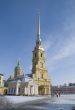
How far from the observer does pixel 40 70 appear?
9844 centimetres

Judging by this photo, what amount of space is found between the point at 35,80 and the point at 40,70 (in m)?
7.18

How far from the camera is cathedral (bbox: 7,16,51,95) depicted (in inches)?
3389

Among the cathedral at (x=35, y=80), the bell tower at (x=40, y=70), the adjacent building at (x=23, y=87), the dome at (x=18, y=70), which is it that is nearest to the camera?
the adjacent building at (x=23, y=87)

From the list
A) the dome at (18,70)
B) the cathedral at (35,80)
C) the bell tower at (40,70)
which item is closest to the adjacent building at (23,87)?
the cathedral at (35,80)

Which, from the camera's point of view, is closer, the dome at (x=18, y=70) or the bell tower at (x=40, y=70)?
the bell tower at (x=40, y=70)

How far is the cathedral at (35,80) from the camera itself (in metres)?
86.1

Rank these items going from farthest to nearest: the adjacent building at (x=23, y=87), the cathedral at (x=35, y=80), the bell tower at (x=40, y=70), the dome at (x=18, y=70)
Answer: the dome at (x=18, y=70) → the bell tower at (x=40, y=70) → the cathedral at (x=35, y=80) → the adjacent building at (x=23, y=87)

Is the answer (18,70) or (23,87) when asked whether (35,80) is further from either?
(18,70)

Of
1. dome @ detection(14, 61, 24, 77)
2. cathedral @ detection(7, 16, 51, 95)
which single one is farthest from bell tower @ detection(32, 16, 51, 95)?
dome @ detection(14, 61, 24, 77)

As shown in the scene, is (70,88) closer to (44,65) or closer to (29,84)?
(44,65)

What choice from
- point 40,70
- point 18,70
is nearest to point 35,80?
point 40,70

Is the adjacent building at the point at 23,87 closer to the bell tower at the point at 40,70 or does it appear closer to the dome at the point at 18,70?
the bell tower at the point at 40,70

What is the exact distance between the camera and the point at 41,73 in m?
98.6

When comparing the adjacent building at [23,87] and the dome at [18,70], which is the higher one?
the dome at [18,70]
